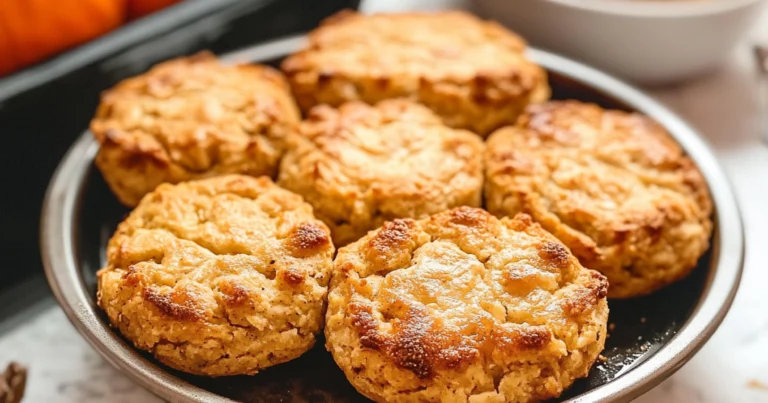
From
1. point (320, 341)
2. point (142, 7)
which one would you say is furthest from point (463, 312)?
point (142, 7)

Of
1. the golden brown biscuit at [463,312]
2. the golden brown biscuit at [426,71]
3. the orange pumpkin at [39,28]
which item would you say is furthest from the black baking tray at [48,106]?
the golden brown biscuit at [463,312]

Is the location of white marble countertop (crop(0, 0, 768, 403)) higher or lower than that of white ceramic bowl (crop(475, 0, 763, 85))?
lower

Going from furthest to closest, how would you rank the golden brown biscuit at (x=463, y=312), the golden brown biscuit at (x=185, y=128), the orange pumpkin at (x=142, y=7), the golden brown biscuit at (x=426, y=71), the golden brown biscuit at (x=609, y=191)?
the orange pumpkin at (x=142, y=7) < the golden brown biscuit at (x=426, y=71) < the golden brown biscuit at (x=185, y=128) < the golden brown biscuit at (x=609, y=191) < the golden brown biscuit at (x=463, y=312)

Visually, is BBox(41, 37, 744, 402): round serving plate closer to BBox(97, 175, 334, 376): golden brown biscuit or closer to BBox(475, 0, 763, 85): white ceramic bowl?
BBox(97, 175, 334, 376): golden brown biscuit

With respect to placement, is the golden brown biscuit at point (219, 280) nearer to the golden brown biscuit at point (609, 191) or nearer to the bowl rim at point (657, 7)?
the golden brown biscuit at point (609, 191)

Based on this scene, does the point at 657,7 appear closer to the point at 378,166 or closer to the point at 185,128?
the point at 378,166

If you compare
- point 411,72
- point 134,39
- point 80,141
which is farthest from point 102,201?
point 411,72

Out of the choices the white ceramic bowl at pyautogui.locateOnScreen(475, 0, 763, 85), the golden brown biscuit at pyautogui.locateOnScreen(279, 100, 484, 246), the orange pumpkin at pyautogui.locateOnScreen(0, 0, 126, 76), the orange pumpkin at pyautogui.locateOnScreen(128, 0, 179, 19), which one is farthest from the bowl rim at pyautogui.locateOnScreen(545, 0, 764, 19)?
the orange pumpkin at pyautogui.locateOnScreen(0, 0, 126, 76)
